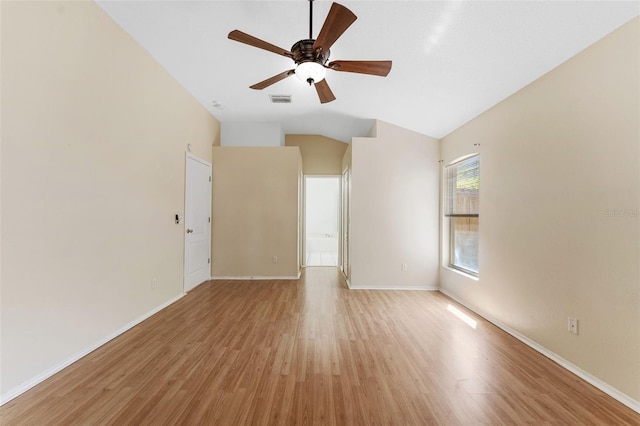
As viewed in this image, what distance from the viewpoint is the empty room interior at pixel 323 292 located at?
5.54ft

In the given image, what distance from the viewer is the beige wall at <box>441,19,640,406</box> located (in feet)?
5.68

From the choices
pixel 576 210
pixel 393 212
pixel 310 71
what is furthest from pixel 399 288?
pixel 310 71

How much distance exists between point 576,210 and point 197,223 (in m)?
4.58

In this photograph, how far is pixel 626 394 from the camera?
1696 mm

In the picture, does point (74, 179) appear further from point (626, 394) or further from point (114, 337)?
point (626, 394)

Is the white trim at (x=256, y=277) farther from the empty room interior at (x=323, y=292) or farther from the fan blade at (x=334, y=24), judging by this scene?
the fan blade at (x=334, y=24)

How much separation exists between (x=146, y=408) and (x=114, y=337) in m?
1.25

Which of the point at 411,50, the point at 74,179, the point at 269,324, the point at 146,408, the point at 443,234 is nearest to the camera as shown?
the point at 146,408

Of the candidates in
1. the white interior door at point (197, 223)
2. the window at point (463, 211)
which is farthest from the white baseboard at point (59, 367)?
the window at point (463, 211)

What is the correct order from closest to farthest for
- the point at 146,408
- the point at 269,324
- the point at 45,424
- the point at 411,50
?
the point at 45,424 < the point at 146,408 < the point at 411,50 < the point at 269,324

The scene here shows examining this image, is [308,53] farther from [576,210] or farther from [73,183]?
[576,210]

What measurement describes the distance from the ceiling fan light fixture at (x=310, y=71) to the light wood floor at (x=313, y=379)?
2.25 meters

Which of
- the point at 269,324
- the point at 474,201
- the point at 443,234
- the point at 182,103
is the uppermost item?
the point at 182,103

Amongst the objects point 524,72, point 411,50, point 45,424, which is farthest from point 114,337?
point 524,72
